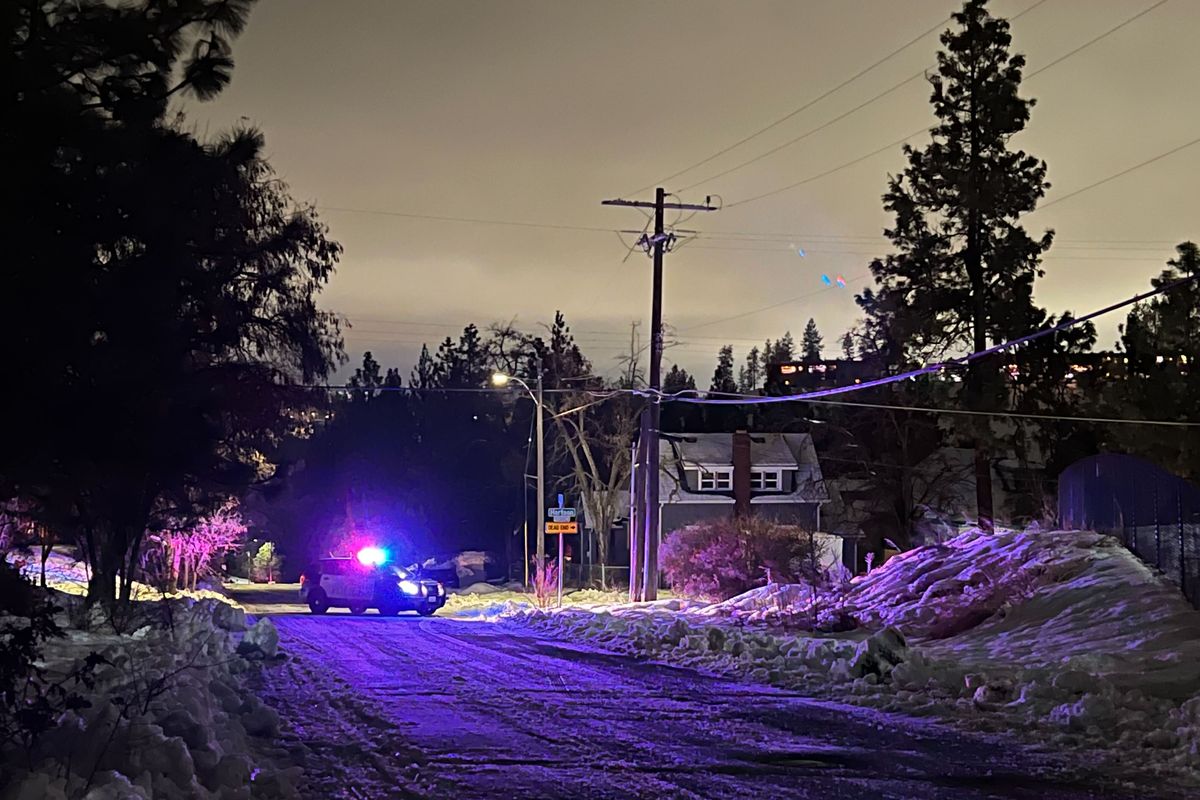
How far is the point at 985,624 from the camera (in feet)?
63.2

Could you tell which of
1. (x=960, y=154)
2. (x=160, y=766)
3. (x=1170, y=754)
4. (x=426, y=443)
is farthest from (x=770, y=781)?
(x=426, y=443)

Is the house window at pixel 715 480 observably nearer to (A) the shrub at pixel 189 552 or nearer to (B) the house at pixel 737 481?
(B) the house at pixel 737 481

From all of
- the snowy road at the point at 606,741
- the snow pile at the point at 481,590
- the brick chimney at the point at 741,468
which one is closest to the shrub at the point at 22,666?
the snowy road at the point at 606,741

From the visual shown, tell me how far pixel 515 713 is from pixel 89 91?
24.5 feet

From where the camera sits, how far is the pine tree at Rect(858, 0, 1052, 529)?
3631 centimetres

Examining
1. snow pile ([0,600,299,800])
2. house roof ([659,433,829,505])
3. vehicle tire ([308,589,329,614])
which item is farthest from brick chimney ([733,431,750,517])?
snow pile ([0,600,299,800])

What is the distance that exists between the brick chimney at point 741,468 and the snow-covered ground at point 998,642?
85.8 feet

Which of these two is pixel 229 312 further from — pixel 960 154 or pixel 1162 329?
pixel 960 154

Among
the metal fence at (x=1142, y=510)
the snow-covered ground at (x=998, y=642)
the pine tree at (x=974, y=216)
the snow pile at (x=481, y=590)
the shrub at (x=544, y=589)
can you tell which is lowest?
the snow pile at (x=481, y=590)

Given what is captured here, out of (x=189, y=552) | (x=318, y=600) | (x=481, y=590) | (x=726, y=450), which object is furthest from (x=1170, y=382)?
(x=481, y=590)

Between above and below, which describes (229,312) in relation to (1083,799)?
above

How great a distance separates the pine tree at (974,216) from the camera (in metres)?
36.3

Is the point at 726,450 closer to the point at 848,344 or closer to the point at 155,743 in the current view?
the point at 848,344

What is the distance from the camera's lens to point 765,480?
5534cm
